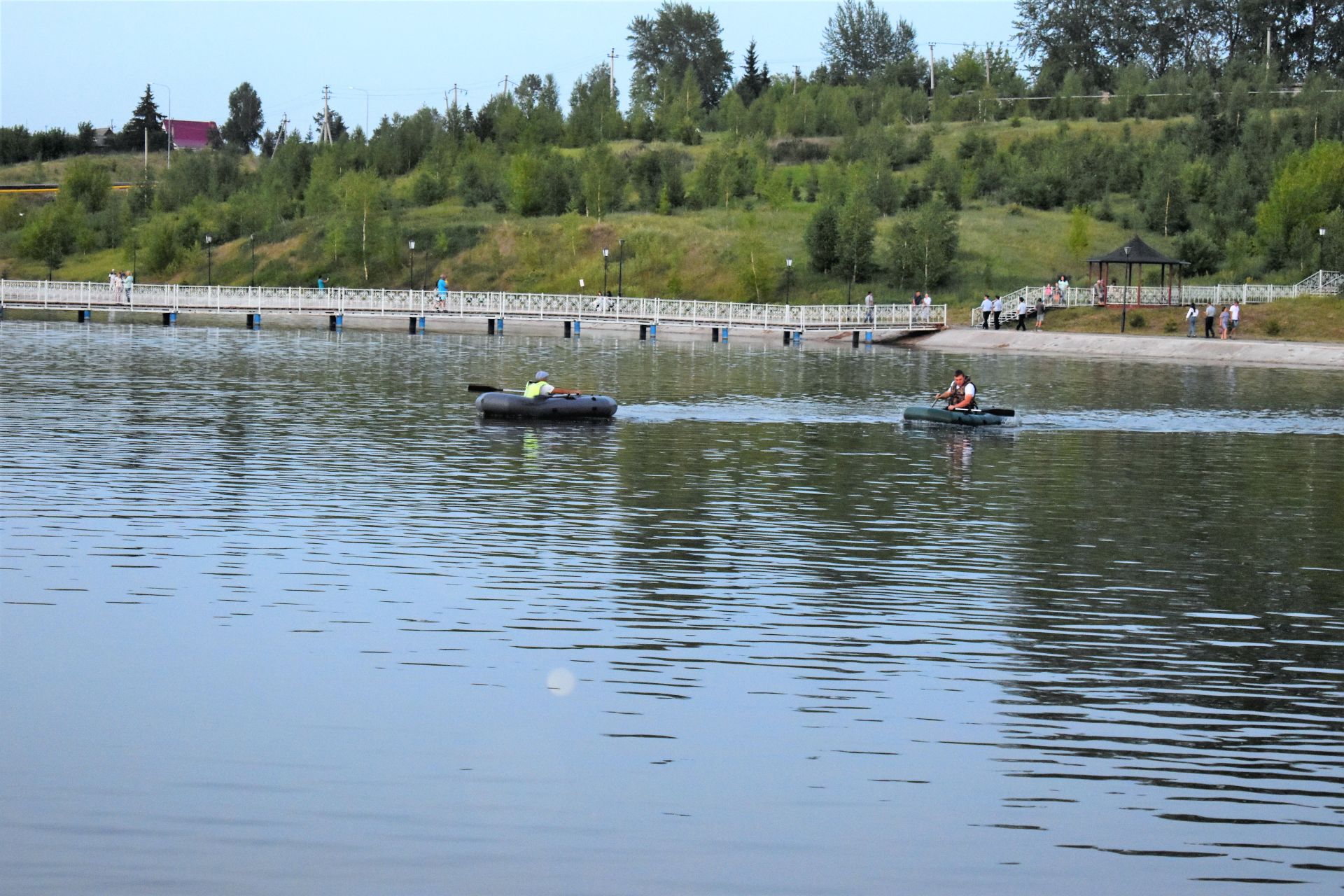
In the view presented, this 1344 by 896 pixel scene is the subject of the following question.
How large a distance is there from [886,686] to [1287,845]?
12.5 feet

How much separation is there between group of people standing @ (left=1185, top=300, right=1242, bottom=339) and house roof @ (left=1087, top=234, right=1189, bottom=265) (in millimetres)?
2216

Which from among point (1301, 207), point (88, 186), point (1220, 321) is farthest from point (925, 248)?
point (88, 186)

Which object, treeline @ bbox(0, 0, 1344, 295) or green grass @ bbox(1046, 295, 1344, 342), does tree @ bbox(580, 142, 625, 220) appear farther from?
green grass @ bbox(1046, 295, 1344, 342)

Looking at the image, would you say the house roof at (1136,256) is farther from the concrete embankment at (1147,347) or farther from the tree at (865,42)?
the tree at (865,42)

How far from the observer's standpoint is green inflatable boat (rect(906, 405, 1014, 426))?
33.3 meters

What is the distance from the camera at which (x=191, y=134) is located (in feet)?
603

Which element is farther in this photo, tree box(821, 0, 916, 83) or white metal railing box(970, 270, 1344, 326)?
tree box(821, 0, 916, 83)

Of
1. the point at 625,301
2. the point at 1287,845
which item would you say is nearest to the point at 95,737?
the point at 1287,845

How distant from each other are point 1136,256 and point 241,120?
138552 millimetres

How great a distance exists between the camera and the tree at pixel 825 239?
92.7 m

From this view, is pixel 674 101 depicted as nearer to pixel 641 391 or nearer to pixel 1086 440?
pixel 641 391

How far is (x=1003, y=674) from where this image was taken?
12977 millimetres

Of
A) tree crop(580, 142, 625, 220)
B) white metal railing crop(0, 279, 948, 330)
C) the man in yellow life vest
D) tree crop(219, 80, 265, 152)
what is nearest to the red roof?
tree crop(219, 80, 265, 152)

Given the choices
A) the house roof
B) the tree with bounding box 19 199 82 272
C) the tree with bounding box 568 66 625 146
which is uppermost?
the tree with bounding box 568 66 625 146
